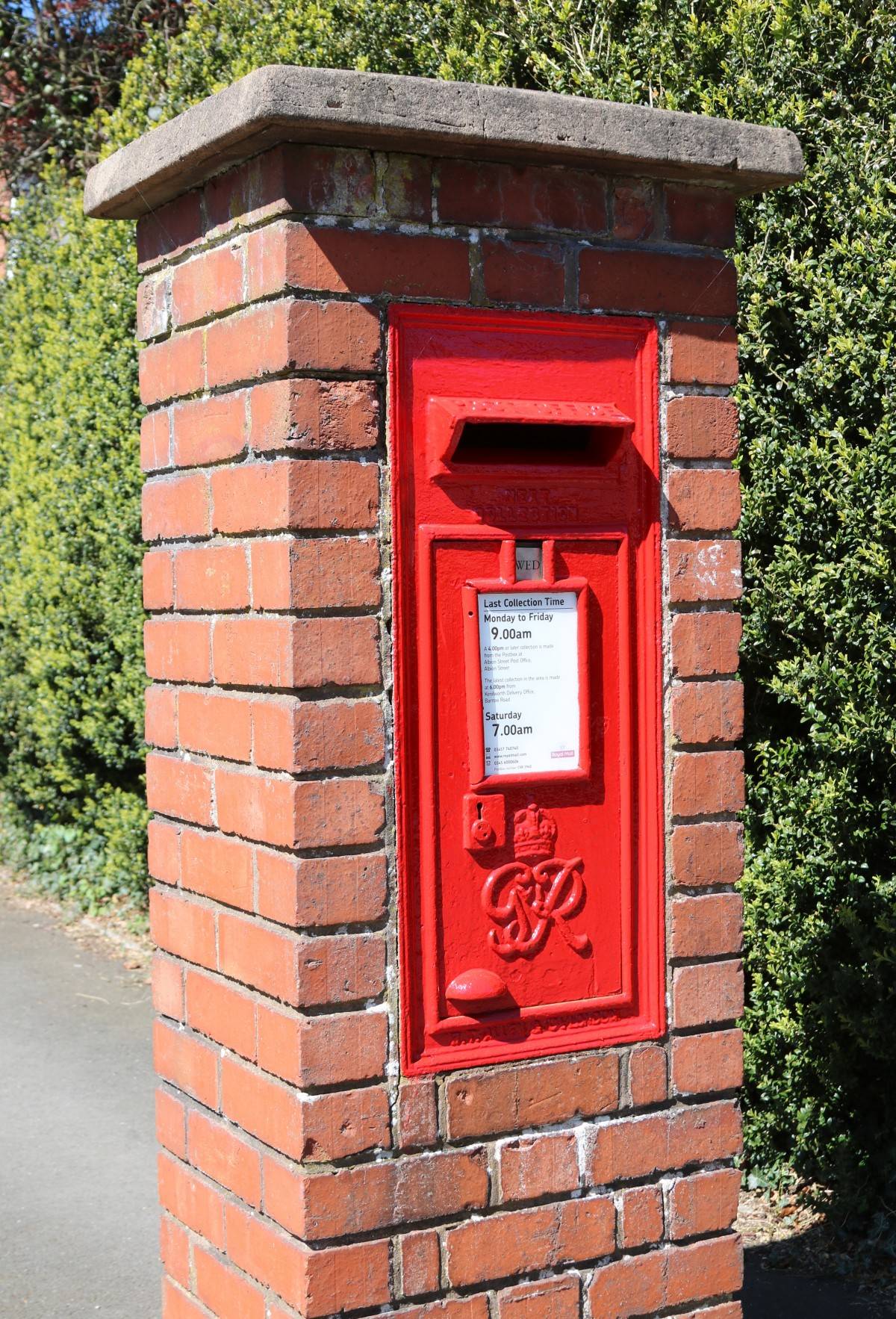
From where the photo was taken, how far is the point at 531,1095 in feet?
7.40

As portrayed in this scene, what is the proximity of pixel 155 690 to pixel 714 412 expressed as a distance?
1099 millimetres

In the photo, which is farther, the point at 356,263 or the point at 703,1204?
the point at 703,1204

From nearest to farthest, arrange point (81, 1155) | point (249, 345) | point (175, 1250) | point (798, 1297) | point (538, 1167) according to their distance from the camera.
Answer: point (249, 345) → point (538, 1167) → point (175, 1250) → point (798, 1297) → point (81, 1155)

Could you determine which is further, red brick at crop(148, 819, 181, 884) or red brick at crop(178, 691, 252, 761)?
red brick at crop(148, 819, 181, 884)

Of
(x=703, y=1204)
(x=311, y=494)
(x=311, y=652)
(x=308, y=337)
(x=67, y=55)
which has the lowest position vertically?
(x=703, y=1204)

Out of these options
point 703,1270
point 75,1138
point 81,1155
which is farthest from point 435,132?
point 75,1138

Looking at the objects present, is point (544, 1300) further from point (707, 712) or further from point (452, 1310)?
point (707, 712)

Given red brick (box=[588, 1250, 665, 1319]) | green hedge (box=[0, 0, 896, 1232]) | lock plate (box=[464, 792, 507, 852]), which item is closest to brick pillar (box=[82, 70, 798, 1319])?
red brick (box=[588, 1250, 665, 1319])

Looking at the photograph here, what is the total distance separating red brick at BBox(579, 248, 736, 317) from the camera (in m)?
2.29

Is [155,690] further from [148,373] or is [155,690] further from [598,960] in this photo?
[598,960]

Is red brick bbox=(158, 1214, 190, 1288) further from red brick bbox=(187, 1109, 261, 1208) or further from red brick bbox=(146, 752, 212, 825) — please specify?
red brick bbox=(146, 752, 212, 825)

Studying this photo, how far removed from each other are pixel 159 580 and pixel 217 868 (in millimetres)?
548

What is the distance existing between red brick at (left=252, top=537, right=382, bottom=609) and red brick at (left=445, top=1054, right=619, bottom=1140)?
0.76 m

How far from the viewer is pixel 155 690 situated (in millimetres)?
2570
